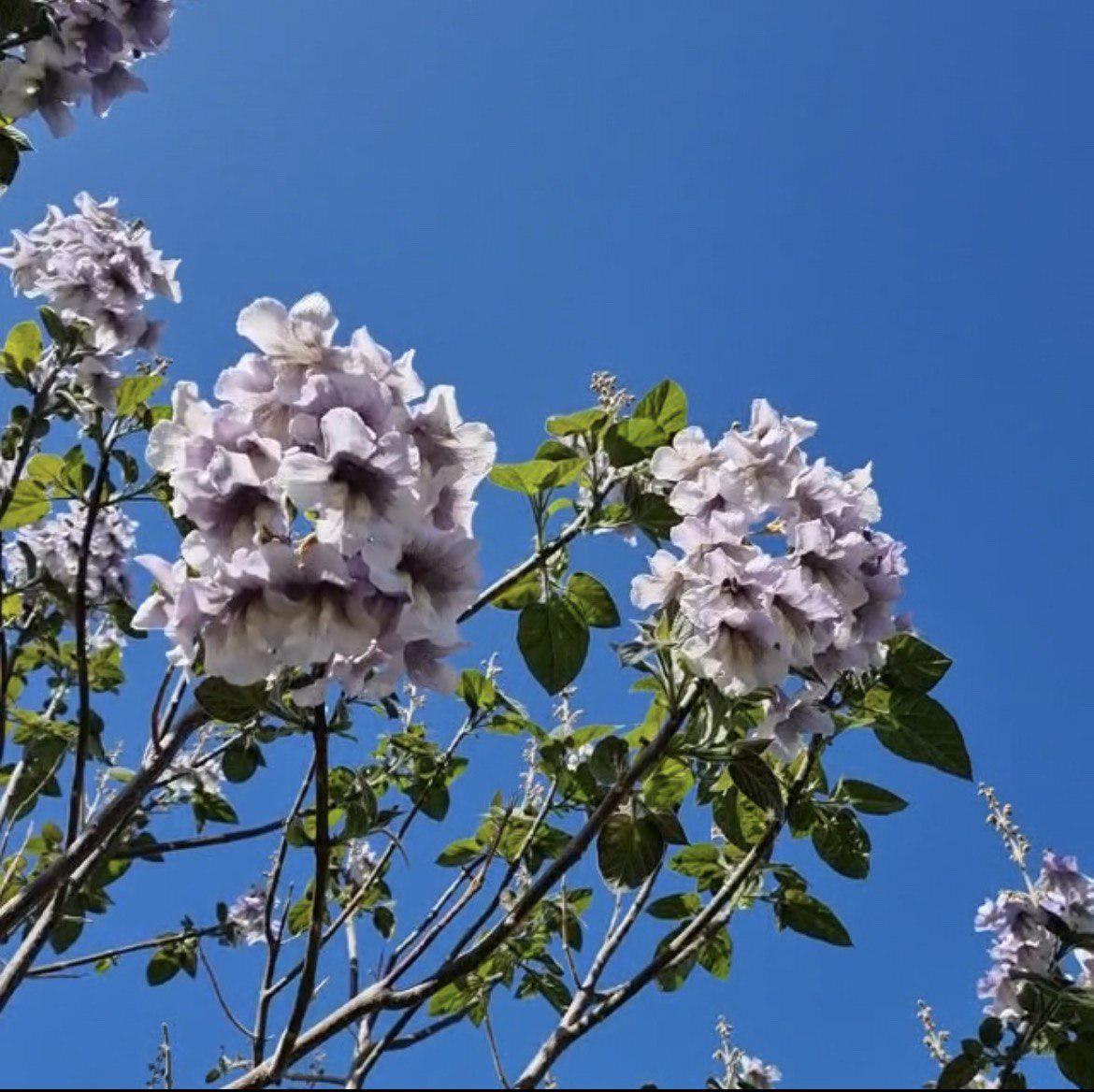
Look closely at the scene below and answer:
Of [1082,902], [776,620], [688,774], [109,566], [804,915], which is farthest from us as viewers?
[109,566]

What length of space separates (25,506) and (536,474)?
1.53m

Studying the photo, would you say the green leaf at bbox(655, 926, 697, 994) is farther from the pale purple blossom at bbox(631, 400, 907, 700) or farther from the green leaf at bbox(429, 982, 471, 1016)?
the pale purple blossom at bbox(631, 400, 907, 700)

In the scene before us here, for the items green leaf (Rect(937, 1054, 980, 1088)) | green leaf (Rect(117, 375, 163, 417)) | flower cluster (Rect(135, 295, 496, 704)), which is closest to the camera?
A: flower cluster (Rect(135, 295, 496, 704))

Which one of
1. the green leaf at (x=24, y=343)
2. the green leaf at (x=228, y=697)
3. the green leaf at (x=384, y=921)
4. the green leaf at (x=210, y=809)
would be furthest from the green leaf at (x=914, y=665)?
the green leaf at (x=24, y=343)

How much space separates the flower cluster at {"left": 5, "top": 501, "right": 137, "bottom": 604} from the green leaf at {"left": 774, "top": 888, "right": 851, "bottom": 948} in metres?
2.63

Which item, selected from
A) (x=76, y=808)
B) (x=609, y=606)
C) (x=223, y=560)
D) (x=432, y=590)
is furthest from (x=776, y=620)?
(x=76, y=808)

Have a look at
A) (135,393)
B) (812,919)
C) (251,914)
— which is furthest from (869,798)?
(251,914)

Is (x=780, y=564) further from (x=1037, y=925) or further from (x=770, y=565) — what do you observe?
(x=1037, y=925)

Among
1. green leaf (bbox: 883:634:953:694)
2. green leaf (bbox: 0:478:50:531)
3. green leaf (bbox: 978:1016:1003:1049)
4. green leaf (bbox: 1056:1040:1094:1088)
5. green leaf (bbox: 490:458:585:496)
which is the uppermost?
green leaf (bbox: 0:478:50:531)

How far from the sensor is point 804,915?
2.61 meters

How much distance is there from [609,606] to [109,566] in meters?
2.67

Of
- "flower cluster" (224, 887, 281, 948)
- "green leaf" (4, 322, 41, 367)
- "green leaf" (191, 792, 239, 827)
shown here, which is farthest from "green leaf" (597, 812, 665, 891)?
"flower cluster" (224, 887, 281, 948)

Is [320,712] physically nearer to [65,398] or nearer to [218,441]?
[218,441]

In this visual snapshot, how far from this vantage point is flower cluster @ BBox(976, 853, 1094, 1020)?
3.34 meters
